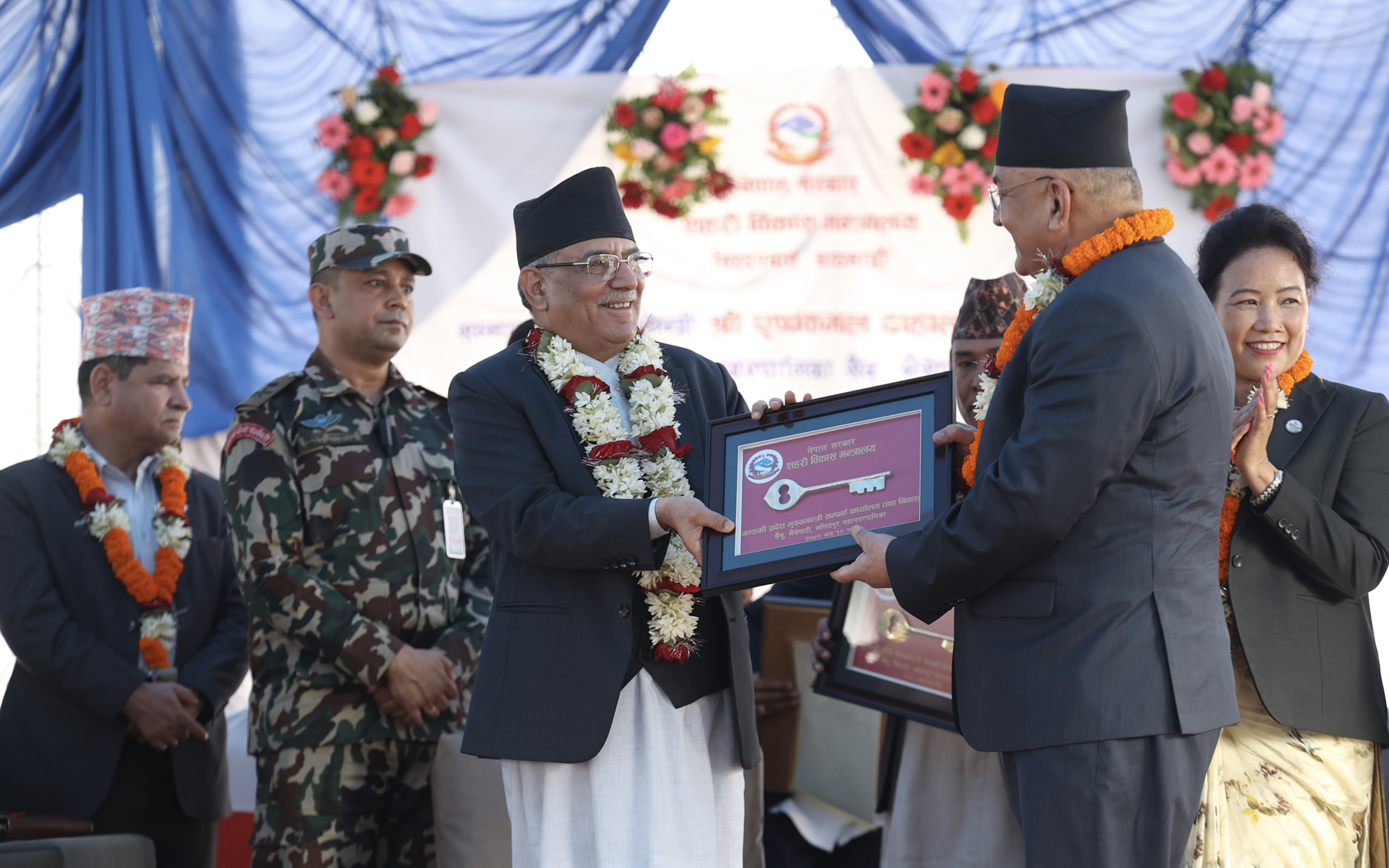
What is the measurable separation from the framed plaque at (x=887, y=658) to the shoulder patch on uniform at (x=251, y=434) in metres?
1.85

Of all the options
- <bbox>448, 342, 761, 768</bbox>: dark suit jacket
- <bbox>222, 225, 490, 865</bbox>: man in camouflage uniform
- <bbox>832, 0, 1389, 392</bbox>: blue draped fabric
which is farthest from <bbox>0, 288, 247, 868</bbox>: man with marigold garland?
<bbox>832, 0, 1389, 392</bbox>: blue draped fabric

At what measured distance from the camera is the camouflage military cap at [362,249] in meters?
4.21

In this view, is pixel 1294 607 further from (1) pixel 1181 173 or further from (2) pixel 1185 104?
(2) pixel 1185 104

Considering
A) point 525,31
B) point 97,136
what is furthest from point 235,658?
point 525,31

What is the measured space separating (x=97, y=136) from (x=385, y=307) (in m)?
2.30

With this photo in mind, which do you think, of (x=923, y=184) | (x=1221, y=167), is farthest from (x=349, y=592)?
(x=1221, y=167)

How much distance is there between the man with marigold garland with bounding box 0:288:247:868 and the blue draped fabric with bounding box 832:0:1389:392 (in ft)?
10.8

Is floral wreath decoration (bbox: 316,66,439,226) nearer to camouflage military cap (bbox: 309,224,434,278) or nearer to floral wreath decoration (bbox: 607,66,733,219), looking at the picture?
A: floral wreath decoration (bbox: 607,66,733,219)

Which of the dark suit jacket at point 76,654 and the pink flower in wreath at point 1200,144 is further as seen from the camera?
the pink flower in wreath at point 1200,144

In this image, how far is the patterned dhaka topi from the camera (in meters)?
4.71

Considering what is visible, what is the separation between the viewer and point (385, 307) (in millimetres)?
4176

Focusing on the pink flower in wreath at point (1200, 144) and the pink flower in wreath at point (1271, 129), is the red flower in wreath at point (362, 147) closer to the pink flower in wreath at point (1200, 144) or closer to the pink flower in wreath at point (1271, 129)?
the pink flower in wreath at point (1200, 144)

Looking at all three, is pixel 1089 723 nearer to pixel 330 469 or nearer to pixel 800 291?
pixel 330 469

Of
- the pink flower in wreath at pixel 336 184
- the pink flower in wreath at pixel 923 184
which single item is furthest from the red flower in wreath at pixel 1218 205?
the pink flower in wreath at pixel 336 184
